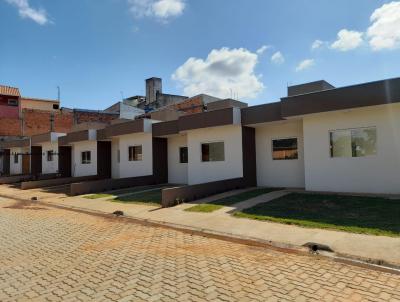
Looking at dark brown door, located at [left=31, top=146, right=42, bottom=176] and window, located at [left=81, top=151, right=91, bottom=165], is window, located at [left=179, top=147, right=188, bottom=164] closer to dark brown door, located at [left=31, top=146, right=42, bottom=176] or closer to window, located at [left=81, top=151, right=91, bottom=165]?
window, located at [left=81, top=151, right=91, bottom=165]

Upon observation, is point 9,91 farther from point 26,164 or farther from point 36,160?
point 36,160

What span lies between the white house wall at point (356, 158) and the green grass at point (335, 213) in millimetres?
1139

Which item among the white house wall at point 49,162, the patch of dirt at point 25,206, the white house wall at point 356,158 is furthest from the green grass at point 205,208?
the white house wall at point 49,162

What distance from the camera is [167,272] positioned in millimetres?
5500

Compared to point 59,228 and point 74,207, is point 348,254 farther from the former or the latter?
point 74,207

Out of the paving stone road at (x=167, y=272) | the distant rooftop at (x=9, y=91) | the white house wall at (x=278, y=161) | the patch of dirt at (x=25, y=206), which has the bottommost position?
the paving stone road at (x=167, y=272)

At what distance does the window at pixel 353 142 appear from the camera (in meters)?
12.1

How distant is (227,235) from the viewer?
25.7 feet

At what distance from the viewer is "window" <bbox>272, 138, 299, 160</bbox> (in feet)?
50.8

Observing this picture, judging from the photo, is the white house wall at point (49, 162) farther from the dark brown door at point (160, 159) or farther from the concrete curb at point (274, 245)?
the concrete curb at point (274, 245)

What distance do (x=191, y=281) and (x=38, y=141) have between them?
3037 cm

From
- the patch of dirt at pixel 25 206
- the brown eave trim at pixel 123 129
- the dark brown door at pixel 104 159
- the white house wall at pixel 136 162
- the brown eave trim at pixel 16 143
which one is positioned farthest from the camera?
the brown eave trim at pixel 16 143

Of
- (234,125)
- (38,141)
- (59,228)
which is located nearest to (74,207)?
(59,228)

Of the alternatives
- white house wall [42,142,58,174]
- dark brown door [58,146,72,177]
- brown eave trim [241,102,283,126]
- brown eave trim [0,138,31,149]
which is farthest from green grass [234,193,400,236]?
brown eave trim [0,138,31,149]
